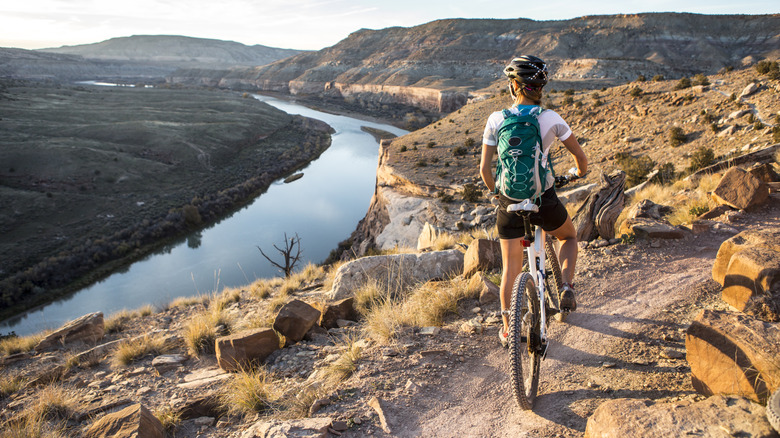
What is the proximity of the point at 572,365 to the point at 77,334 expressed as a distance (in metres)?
9.56

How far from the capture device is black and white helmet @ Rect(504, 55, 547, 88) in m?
2.76

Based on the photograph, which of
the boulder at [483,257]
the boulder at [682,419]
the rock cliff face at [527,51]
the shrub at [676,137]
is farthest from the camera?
the rock cliff face at [527,51]

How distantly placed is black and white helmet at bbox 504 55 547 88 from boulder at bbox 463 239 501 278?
3.48 metres

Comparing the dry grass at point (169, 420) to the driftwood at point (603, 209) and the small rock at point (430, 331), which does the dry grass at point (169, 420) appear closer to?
the small rock at point (430, 331)

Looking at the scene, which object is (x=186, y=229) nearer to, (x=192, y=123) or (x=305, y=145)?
(x=305, y=145)

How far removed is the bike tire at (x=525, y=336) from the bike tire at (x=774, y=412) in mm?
1168

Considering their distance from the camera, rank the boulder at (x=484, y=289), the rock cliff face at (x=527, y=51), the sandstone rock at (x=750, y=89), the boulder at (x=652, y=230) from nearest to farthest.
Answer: the boulder at (x=484, y=289), the boulder at (x=652, y=230), the sandstone rock at (x=750, y=89), the rock cliff face at (x=527, y=51)

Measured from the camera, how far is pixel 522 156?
2.68 meters

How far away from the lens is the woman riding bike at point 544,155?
276 centimetres

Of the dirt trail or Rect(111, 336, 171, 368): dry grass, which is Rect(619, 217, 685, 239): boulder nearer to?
the dirt trail

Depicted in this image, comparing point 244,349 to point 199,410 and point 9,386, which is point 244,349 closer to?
point 199,410

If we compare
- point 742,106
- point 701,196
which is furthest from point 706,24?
point 701,196

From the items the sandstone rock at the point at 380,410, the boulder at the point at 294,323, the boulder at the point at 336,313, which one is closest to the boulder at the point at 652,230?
the boulder at the point at 336,313

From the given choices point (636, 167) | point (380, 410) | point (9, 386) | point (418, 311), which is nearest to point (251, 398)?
point (380, 410)
